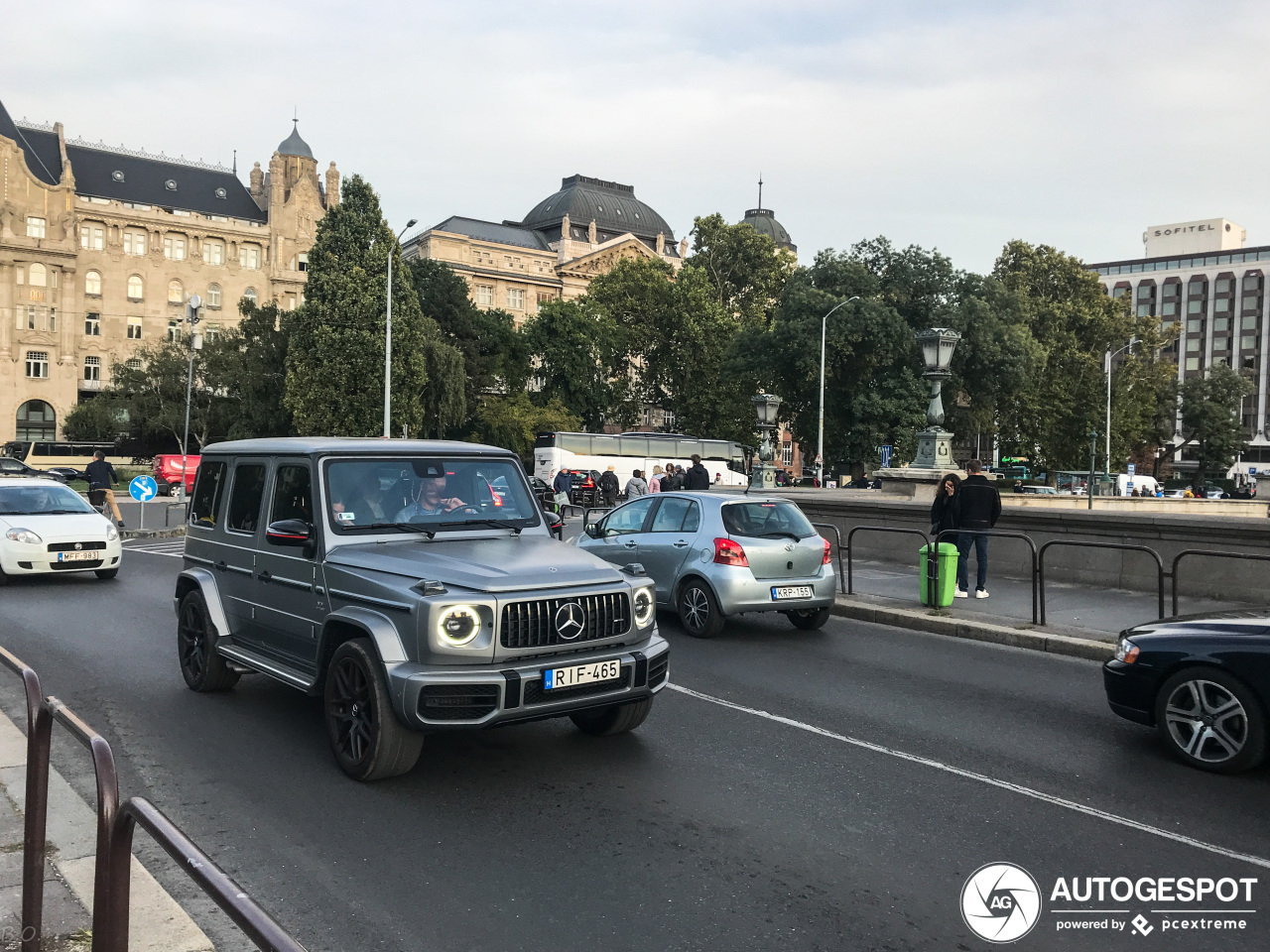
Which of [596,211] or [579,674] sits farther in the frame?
[596,211]

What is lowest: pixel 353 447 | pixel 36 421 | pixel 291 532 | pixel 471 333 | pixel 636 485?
pixel 636 485

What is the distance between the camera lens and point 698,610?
1095 centimetres

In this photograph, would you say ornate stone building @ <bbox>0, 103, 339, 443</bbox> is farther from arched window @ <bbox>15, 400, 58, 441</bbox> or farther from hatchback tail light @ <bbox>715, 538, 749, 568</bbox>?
hatchback tail light @ <bbox>715, 538, 749, 568</bbox>

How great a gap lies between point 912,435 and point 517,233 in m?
66.9

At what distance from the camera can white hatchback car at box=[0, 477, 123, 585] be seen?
46.1ft

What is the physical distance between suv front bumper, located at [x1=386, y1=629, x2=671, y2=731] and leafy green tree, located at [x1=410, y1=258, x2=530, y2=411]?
5779 cm

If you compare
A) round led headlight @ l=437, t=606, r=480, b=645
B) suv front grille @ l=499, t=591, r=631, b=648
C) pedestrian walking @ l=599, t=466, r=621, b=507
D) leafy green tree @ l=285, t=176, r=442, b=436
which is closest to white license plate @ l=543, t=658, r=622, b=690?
suv front grille @ l=499, t=591, r=631, b=648

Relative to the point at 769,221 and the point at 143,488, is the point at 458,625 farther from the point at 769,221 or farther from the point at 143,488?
the point at 769,221

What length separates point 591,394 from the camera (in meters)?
70.4

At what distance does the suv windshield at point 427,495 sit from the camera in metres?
6.49

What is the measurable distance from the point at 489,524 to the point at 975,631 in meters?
6.61

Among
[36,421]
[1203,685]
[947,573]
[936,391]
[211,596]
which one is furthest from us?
[36,421]

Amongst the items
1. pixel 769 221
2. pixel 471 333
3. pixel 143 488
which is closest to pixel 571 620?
pixel 143 488

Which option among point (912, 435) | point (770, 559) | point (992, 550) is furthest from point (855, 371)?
point (770, 559)
